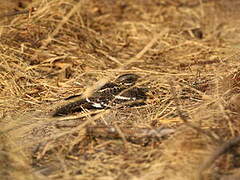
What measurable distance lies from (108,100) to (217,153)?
0.68m

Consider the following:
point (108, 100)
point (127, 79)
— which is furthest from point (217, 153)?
point (127, 79)

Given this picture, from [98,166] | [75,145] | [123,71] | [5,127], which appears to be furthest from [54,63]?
[98,166]

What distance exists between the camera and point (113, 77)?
1982mm

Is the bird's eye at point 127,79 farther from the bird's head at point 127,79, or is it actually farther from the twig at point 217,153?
the twig at point 217,153

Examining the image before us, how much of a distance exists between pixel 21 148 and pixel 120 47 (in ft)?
4.14

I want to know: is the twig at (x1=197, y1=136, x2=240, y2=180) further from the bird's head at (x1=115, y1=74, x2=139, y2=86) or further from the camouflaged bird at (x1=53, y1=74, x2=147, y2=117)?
the bird's head at (x1=115, y1=74, x2=139, y2=86)

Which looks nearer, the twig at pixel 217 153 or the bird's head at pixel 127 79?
the twig at pixel 217 153

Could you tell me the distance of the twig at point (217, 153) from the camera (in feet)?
3.98

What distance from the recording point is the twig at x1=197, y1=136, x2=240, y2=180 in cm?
121

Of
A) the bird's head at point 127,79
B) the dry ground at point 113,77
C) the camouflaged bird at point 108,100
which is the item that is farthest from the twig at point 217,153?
the bird's head at point 127,79

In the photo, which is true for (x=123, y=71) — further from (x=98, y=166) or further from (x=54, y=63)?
(x=98, y=166)

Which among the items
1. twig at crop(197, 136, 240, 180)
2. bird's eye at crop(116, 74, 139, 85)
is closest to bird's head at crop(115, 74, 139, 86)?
bird's eye at crop(116, 74, 139, 85)

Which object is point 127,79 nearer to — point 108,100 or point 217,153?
point 108,100

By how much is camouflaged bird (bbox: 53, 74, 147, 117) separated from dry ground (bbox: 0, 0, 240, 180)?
47mm
